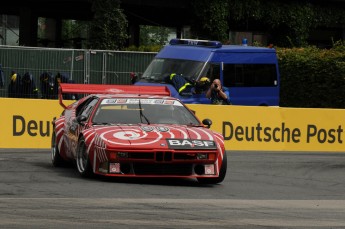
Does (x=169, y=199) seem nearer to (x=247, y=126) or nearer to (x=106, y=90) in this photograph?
(x=106, y=90)

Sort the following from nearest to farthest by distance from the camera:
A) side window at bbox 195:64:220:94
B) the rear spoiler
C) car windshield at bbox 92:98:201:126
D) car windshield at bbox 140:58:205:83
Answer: car windshield at bbox 92:98:201:126 < the rear spoiler < side window at bbox 195:64:220:94 < car windshield at bbox 140:58:205:83

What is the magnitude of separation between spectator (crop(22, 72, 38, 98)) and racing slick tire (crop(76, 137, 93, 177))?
1553 cm

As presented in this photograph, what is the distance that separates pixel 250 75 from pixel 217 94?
308 centimetres

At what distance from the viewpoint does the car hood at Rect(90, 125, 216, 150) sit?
14.2 metres

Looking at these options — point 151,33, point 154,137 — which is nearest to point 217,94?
point 154,137

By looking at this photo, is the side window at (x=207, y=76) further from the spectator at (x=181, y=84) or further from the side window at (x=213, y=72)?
the spectator at (x=181, y=84)

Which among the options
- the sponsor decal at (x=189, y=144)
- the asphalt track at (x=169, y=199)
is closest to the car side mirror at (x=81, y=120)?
the asphalt track at (x=169, y=199)

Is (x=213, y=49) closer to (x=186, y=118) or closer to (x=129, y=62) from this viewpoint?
(x=129, y=62)

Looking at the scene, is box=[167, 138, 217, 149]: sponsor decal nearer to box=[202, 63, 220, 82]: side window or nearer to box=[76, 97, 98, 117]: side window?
box=[76, 97, 98, 117]: side window

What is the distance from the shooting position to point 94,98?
16344 mm

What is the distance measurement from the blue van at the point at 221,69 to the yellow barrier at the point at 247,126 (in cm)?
269

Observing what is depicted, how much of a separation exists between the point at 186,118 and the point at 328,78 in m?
16.4

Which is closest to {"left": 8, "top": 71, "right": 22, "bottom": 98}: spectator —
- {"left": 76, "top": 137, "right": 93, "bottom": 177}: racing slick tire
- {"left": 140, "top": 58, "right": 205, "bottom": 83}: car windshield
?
{"left": 140, "top": 58, "right": 205, "bottom": 83}: car windshield

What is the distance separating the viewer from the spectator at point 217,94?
2544 cm
